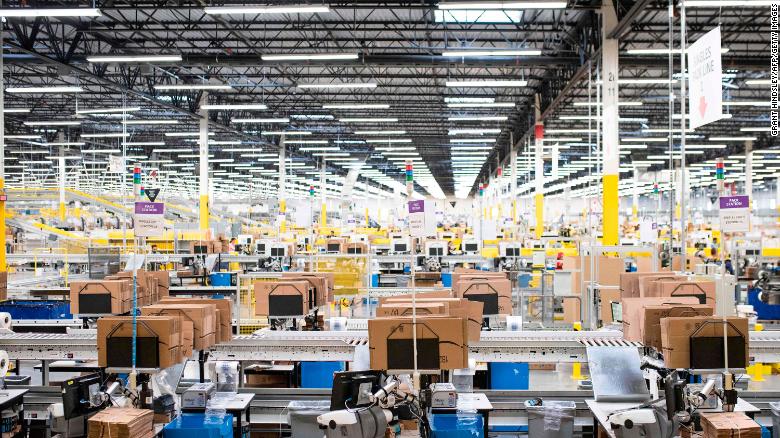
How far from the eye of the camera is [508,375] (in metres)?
6.96

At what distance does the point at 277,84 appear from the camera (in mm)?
19391

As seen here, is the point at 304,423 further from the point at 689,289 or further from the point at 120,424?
the point at 689,289

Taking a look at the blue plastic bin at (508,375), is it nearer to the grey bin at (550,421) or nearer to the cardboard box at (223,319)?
the grey bin at (550,421)

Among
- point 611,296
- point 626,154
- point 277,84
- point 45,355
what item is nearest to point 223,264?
point 277,84

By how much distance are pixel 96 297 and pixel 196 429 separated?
14.4ft

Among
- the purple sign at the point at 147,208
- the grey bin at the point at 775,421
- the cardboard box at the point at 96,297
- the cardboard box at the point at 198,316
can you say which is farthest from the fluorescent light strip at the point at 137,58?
the grey bin at the point at 775,421

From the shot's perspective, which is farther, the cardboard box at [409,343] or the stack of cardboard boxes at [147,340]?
the stack of cardboard boxes at [147,340]

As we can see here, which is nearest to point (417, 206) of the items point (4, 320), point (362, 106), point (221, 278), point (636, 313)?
point (636, 313)

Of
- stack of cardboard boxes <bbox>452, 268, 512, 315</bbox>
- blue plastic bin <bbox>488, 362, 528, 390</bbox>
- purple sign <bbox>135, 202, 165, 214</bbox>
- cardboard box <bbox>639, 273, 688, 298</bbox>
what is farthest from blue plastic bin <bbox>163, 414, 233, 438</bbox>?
cardboard box <bbox>639, 273, 688, 298</bbox>

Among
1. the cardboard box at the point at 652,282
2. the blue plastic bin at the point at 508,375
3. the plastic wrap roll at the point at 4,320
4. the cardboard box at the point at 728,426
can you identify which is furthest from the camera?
the blue plastic bin at the point at 508,375

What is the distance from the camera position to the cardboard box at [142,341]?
15.3 ft

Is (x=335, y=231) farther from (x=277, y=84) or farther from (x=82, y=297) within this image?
(x=82, y=297)

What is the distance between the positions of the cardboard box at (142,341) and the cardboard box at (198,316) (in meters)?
0.34

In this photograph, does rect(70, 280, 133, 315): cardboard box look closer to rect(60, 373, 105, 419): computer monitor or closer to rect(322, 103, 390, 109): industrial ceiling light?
rect(60, 373, 105, 419): computer monitor
